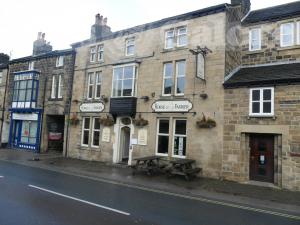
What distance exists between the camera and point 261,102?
1375cm

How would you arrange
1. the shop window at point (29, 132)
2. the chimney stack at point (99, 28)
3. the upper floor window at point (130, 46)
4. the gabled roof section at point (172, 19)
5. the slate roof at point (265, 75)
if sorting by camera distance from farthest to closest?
the shop window at point (29, 132)
the chimney stack at point (99, 28)
the upper floor window at point (130, 46)
the gabled roof section at point (172, 19)
the slate roof at point (265, 75)

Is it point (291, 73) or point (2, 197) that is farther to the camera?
point (291, 73)

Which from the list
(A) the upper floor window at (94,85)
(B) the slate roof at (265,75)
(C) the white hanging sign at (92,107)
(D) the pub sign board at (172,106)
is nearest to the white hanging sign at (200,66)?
(B) the slate roof at (265,75)

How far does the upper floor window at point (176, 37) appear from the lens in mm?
17281

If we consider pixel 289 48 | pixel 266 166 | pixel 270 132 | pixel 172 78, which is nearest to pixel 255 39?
pixel 289 48

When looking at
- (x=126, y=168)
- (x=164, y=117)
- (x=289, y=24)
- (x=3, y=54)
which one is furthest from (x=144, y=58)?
(x=3, y=54)

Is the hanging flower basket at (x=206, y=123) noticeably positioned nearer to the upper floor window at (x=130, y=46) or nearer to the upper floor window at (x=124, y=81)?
the upper floor window at (x=124, y=81)

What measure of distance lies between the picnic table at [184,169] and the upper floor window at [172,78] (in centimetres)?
425

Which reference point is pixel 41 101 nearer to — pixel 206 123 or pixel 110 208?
pixel 206 123

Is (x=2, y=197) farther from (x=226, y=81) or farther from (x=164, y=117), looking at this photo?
(x=226, y=81)

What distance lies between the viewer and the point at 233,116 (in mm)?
14531

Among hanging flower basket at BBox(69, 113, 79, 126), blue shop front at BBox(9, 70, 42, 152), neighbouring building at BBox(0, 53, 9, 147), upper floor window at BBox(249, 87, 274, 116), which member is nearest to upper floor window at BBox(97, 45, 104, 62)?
hanging flower basket at BBox(69, 113, 79, 126)

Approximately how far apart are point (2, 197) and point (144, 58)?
12465mm

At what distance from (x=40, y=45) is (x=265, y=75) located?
22.4 m
